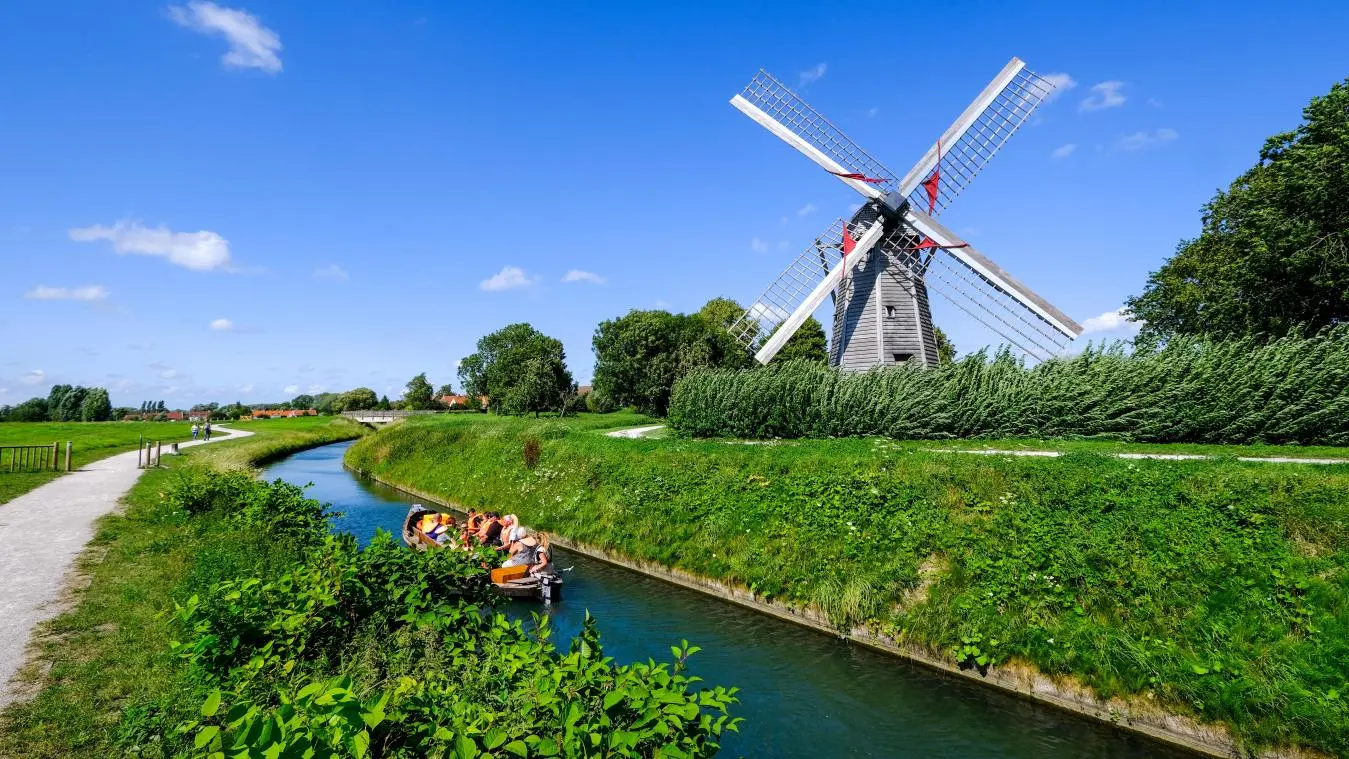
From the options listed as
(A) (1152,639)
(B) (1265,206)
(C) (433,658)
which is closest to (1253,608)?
(A) (1152,639)

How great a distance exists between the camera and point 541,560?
1811cm

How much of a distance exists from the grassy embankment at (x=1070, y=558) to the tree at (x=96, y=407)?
3793 inches

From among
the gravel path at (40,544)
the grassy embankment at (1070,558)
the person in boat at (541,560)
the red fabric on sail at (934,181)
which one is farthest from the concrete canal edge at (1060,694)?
the red fabric on sail at (934,181)

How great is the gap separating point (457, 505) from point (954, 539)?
23.8m

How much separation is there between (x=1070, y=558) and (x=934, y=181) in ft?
68.5

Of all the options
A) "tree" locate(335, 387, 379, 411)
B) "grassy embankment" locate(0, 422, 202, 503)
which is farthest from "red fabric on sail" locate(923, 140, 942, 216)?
"tree" locate(335, 387, 379, 411)

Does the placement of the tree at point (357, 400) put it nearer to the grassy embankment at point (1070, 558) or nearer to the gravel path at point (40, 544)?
the gravel path at point (40, 544)

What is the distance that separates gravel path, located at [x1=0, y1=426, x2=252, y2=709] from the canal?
812 cm

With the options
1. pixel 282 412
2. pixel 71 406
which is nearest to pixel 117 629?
pixel 71 406

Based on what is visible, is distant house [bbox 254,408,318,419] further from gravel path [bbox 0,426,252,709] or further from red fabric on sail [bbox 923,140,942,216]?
red fabric on sail [bbox 923,140,942,216]

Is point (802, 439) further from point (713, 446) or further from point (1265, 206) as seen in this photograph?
point (1265, 206)

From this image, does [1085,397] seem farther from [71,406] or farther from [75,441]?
[71,406]

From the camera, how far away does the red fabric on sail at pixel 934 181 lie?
29.5m

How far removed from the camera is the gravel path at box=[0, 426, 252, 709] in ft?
33.3
